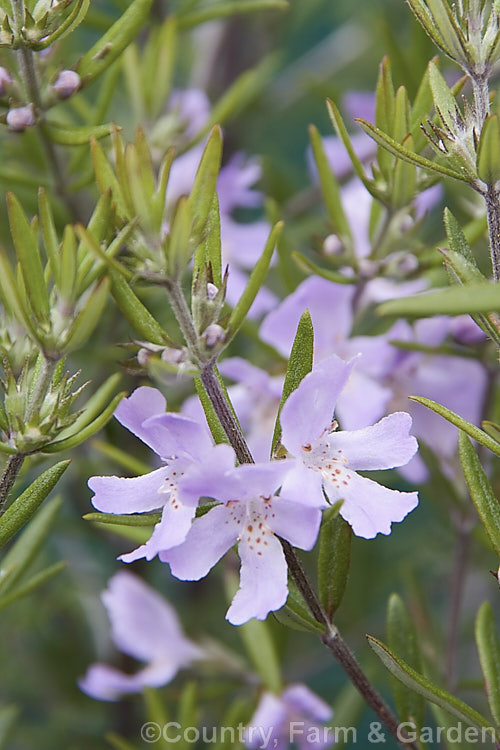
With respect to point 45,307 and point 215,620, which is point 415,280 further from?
point 215,620

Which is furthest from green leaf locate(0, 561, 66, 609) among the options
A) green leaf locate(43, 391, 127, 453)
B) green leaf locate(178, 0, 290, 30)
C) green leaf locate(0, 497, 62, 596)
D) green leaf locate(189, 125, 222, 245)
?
green leaf locate(178, 0, 290, 30)

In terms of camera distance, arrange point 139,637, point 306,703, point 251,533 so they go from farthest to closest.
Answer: point 139,637, point 306,703, point 251,533

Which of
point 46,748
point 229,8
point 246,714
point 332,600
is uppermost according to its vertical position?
point 229,8

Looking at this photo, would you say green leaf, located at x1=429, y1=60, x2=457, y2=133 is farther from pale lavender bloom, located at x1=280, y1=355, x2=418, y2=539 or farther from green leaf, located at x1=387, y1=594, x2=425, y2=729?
green leaf, located at x1=387, y1=594, x2=425, y2=729

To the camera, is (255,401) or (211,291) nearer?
(211,291)

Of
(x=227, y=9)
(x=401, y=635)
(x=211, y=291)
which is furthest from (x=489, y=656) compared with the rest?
(x=227, y=9)

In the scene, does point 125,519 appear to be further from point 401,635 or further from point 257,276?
point 401,635

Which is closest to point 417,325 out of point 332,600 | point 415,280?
point 415,280
